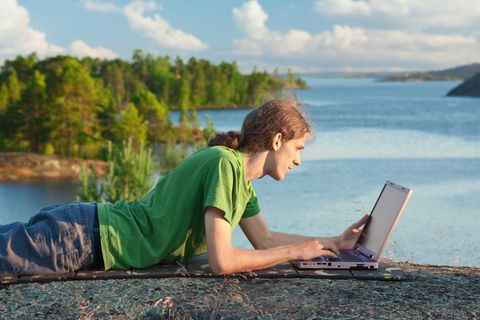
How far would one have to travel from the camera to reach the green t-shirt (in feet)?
11.2

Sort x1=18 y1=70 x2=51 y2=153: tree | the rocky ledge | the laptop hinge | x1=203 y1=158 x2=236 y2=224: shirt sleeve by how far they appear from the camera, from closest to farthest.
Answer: the rocky ledge
x1=203 y1=158 x2=236 y2=224: shirt sleeve
the laptop hinge
x1=18 y1=70 x2=51 y2=153: tree

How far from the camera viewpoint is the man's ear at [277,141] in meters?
3.53

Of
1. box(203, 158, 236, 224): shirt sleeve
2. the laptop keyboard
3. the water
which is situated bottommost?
the water

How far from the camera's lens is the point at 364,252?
390 cm

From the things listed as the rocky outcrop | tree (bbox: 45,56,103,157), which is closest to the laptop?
the rocky outcrop

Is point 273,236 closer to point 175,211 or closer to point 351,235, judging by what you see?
point 351,235

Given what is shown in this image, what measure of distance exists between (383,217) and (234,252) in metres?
0.83

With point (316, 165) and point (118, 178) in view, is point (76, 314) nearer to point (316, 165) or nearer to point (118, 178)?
point (118, 178)

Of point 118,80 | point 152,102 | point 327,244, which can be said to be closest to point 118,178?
point 327,244

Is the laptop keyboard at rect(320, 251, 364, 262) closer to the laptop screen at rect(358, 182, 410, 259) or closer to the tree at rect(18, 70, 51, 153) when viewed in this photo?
the laptop screen at rect(358, 182, 410, 259)

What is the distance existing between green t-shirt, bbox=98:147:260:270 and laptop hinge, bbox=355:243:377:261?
0.70 m

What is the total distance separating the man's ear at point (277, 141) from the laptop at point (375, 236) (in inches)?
25.2

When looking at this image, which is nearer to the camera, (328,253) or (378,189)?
(328,253)

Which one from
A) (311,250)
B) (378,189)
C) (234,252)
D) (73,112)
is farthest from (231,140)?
(73,112)
